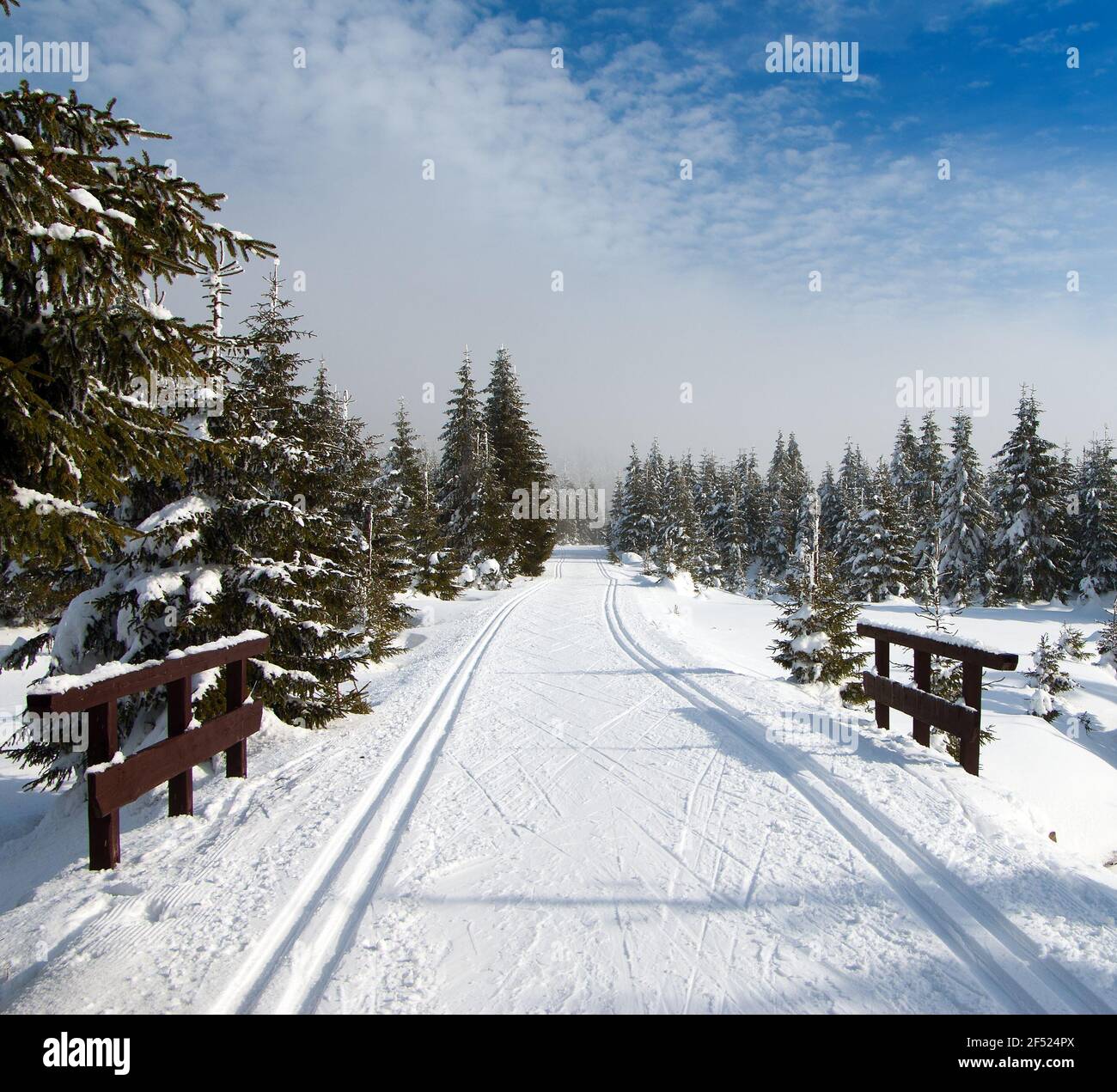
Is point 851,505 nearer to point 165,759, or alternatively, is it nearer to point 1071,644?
point 1071,644

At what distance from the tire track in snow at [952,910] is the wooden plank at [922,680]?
148 centimetres

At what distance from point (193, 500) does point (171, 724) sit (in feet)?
11.2

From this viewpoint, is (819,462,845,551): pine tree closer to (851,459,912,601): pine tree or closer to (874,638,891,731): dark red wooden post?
(851,459,912,601): pine tree

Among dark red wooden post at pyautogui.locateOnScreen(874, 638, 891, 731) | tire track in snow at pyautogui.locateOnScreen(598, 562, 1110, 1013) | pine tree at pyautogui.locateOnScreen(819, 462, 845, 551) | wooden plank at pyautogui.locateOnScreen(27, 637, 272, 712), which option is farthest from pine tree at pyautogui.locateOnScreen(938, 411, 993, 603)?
wooden plank at pyautogui.locateOnScreen(27, 637, 272, 712)

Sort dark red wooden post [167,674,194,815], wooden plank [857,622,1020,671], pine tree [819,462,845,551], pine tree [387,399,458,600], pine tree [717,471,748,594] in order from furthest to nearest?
pine tree [717,471,748,594], pine tree [819,462,845,551], pine tree [387,399,458,600], wooden plank [857,622,1020,671], dark red wooden post [167,674,194,815]

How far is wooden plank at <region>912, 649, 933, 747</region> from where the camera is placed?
272 inches

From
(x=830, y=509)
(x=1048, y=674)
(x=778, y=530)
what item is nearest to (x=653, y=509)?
(x=778, y=530)

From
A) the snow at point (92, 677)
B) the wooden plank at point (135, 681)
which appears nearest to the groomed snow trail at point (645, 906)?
the wooden plank at point (135, 681)

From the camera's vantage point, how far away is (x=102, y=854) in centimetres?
454

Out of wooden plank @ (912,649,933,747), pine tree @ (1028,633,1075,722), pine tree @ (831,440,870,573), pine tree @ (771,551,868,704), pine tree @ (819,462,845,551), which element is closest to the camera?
wooden plank @ (912,649,933,747)
